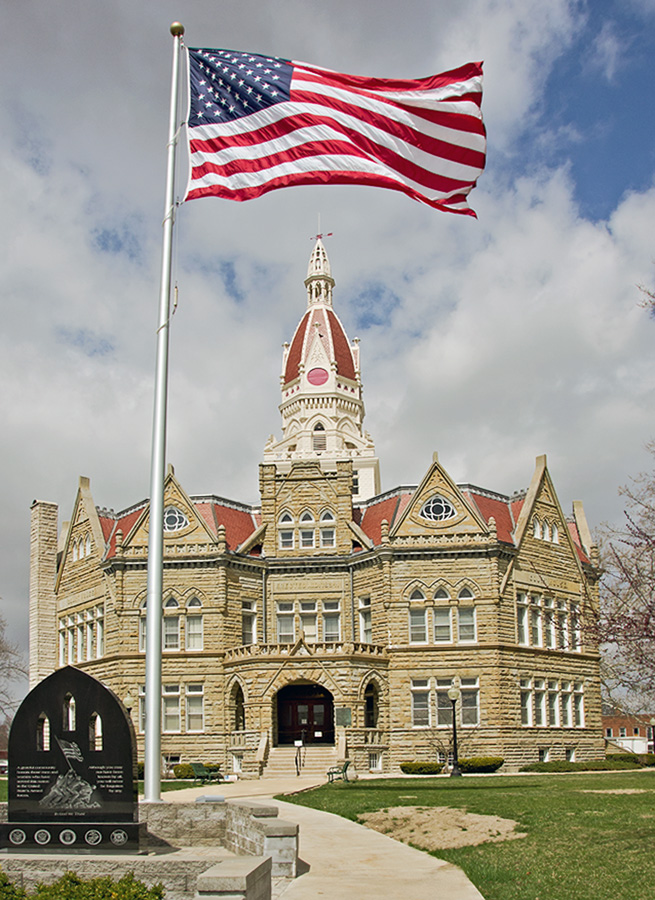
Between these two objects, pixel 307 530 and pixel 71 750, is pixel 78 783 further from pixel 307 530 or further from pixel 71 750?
pixel 307 530

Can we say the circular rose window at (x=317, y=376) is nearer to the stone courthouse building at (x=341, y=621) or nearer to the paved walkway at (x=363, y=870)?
the stone courthouse building at (x=341, y=621)

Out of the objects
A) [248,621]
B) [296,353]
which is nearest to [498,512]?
[248,621]

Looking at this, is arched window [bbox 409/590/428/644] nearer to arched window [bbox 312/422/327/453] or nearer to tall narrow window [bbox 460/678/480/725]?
tall narrow window [bbox 460/678/480/725]

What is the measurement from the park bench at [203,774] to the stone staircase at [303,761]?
2277mm

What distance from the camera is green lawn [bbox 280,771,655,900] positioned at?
42.5 feet

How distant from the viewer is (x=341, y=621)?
47.7 meters

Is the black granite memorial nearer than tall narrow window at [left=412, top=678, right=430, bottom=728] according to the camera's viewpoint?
Yes

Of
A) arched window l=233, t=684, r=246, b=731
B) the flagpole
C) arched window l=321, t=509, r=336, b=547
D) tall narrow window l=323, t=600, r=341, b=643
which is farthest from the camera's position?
arched window l=321, t=509, r=336, b=547

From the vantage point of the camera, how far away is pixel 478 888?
1312cm

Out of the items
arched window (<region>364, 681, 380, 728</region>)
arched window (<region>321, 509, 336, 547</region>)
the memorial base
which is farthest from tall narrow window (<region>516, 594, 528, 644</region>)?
the memorial base

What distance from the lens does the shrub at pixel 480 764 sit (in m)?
41.0

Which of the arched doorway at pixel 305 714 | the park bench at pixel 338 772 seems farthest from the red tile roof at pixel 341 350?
the park bench at pixel 338 772

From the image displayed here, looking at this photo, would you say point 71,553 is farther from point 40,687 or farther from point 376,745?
point 40,687

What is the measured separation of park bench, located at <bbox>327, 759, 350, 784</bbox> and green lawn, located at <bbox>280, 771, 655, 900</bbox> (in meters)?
6.96
